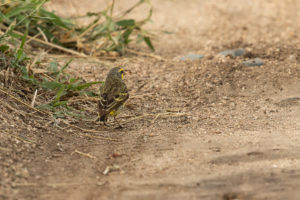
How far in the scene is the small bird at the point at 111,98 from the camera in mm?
5320

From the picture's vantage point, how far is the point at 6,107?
5.24 meters

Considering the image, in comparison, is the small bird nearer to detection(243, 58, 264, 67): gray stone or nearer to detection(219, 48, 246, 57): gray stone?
detection(243, 58, 264, 67): gray stone

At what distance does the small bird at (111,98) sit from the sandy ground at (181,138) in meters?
0.19

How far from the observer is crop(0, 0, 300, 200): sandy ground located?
152 inches

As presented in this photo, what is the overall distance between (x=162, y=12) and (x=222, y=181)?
26.7 ft

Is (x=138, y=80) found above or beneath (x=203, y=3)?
above

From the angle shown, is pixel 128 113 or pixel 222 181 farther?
pixel 128 113

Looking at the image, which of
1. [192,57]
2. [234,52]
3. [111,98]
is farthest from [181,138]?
[234,52]

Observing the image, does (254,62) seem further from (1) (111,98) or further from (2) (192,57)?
(1) (111,98)

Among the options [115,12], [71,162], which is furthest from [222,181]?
[115,12]

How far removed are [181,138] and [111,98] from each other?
3.01ft

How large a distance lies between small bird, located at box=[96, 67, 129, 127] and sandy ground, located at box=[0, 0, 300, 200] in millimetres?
189

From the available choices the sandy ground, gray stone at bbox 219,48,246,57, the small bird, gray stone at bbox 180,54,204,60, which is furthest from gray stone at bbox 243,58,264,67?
the small bird

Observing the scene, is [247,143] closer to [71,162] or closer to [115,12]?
[71,162]
